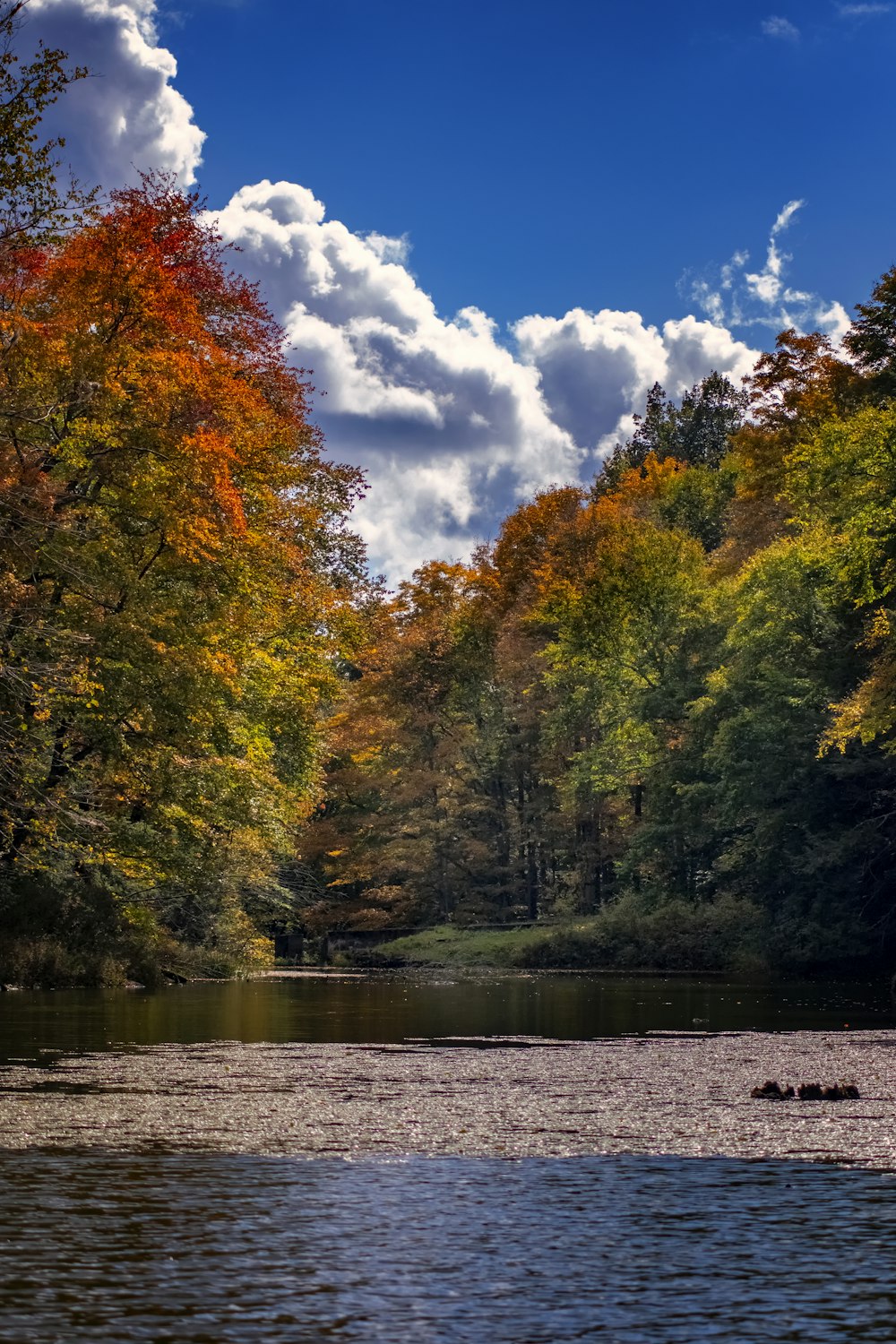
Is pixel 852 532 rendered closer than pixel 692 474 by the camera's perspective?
Yes

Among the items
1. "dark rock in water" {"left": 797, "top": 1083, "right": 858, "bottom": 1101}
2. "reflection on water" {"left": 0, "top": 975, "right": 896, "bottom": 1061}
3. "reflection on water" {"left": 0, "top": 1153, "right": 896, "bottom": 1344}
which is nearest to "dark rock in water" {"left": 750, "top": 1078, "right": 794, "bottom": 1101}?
"dark rock in water" {"left": 797, "top": 1083, "right": 858, "bottom": 1101}

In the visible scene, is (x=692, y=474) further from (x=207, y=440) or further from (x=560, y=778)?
(x=207, y=440)

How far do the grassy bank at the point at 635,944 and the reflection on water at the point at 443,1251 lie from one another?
39051 millimetres

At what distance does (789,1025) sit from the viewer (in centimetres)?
2248

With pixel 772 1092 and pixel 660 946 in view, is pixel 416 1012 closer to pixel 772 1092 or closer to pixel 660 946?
pixel 772 1092

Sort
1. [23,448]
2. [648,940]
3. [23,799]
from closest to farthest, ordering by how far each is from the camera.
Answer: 1. [23,799]
2. [23,448]
3. [648,940]

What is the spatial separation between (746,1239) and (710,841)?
161 ft

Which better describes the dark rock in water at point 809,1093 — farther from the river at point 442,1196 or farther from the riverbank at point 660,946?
the riverbank at point 660,946

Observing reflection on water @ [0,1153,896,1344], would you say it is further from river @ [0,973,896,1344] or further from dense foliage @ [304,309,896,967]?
dense foliage @ [304,309,896,967]

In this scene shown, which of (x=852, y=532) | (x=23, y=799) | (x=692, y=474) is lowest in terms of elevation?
(x=23, y=799)

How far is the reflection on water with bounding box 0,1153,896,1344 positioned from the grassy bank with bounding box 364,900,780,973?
39051 millimetres

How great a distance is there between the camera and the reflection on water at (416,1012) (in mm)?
19664

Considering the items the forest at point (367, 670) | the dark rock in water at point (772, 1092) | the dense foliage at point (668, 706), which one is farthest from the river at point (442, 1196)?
the dense foliage at point (668, 706)

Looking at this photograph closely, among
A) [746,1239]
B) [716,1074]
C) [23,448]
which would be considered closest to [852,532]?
[23,448]
